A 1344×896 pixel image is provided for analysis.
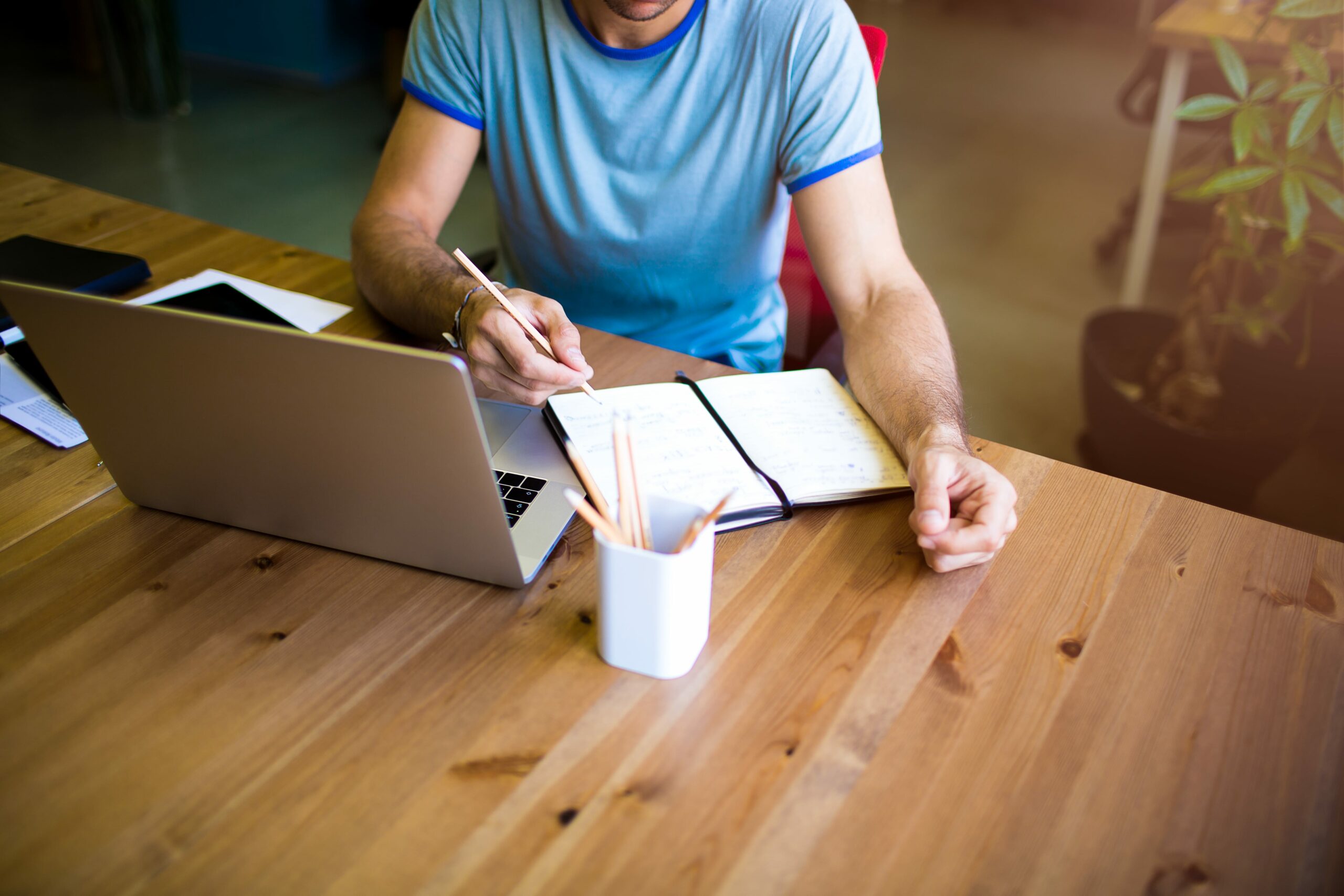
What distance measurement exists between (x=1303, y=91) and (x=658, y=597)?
147 centimetres

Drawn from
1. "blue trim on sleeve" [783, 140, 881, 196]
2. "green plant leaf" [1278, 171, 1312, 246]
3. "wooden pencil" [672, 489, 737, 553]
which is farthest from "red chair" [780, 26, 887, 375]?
"wooden pencil" [672, 489, 737, 553]

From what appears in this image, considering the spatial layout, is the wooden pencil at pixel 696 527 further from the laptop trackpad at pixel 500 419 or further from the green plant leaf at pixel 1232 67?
the green plant leaf at pixel 1232 67

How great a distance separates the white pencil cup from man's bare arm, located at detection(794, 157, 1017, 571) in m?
0.23

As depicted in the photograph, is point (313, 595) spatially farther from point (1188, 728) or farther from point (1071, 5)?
point (1071, 5)

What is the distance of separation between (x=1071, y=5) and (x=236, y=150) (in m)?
5.27

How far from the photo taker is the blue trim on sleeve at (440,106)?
1.32m

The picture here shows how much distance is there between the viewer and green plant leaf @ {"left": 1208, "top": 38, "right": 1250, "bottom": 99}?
158cm

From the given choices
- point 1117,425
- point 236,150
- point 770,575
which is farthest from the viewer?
point 236,150

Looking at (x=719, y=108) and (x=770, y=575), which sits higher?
(x=719, y=108)

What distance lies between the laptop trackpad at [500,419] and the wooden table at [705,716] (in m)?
0.15

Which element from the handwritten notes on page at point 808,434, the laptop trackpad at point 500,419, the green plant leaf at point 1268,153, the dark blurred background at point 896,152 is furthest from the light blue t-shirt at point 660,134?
the dark blurred background at point 896,152

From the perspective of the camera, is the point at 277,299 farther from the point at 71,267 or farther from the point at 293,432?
the point at 293,432

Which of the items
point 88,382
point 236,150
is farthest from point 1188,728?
point 236,150

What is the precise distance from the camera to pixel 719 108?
1287 mm
